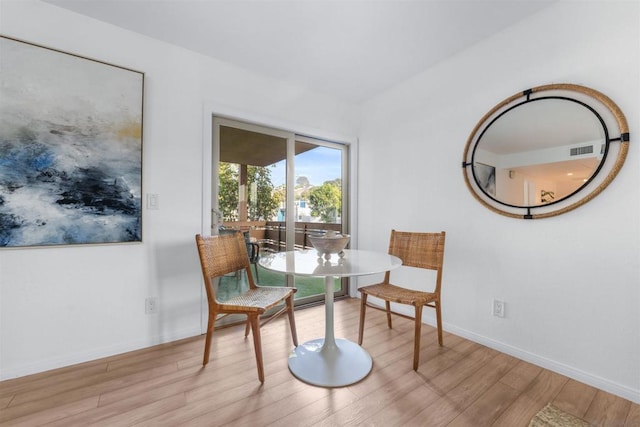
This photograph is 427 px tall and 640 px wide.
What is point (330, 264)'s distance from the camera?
1.72 meters

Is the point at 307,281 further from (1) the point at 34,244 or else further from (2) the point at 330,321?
(1) the point at 34,244

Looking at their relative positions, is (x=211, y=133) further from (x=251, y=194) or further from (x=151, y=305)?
(x=151, y=305)

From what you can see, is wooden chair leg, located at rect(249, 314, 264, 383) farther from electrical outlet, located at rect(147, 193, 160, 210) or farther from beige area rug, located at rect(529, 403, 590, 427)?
beige area rug, located at rect(529, 403, 590, 427)

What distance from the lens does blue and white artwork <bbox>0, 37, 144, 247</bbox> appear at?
5.44 feet

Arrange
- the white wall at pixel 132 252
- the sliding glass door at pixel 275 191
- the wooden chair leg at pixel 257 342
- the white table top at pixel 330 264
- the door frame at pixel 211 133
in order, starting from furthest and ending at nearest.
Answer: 1. the sliding glass door at pixel 275 191
2. the door frame at pixel 211 133
3. the white wall at pixel 132 252
4. the wooden chair leg at pixel 257 342
5. the white table top at pixel 330 264

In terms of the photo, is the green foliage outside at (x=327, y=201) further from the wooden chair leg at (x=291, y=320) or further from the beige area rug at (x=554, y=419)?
the beige area rug at (x=554, y=419)

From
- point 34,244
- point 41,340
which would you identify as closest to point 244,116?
point 34,244

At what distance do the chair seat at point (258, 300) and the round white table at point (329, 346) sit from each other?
0.26 meters

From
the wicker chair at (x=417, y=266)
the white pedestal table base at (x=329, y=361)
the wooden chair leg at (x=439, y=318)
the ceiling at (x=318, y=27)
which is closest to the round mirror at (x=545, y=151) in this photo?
the wicker chair at (x=417, y=266)

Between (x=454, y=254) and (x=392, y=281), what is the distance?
0.74 metres

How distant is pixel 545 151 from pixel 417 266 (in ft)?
3.93

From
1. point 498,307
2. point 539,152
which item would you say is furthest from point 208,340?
point 539,152

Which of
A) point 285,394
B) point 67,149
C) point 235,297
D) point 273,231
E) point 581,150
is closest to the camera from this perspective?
point 285,394

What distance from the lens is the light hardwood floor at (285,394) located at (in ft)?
4.44
